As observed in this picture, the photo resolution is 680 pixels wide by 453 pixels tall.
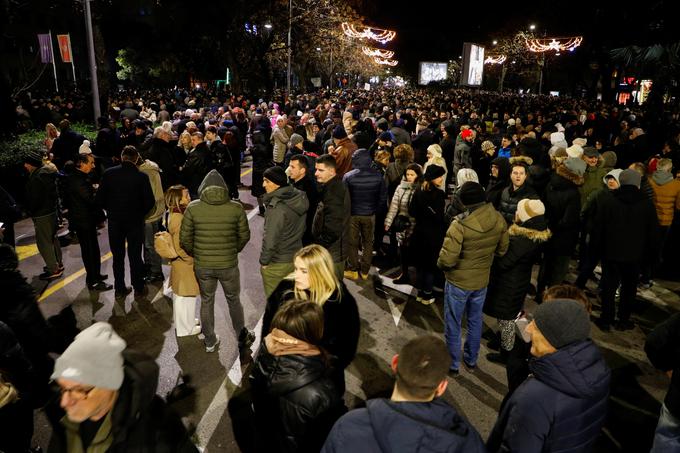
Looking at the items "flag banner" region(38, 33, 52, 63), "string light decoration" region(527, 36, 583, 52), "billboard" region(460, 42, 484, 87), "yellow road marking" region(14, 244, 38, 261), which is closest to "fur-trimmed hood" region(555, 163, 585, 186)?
"yellow road marking" region(14, 244, 38, 261)

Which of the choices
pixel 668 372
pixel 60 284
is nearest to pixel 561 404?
pixel 668 372

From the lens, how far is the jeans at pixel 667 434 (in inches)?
125

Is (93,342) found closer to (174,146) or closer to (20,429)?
(20,429)

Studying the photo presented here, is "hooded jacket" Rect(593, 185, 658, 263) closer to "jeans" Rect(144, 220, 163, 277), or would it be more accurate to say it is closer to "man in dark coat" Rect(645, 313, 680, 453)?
"man in dark coat" Rect(645, 313, 680, 453)

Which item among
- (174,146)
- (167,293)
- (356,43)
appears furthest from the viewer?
(356,43)

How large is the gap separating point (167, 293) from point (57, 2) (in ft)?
67.8

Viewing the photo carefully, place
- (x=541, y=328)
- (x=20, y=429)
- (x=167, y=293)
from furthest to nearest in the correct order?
(x=167, y=293)
(x=20, y=429)
(x=541, y=328)

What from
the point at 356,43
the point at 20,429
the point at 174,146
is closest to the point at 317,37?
the point at 356,43

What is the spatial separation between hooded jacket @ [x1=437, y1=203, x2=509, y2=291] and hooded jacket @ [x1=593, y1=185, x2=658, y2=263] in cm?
201

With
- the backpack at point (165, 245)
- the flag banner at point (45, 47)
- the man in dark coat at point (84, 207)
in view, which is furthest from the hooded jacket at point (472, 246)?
the flag banner at point (45, 47)

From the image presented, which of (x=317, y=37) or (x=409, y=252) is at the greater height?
(x=317, y=37)

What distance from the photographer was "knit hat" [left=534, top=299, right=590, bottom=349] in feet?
8.81

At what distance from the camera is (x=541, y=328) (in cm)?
280

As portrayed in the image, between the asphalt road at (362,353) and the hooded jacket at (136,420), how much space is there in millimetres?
1886
